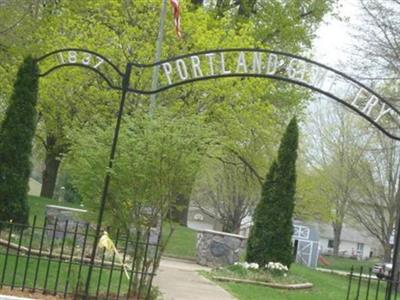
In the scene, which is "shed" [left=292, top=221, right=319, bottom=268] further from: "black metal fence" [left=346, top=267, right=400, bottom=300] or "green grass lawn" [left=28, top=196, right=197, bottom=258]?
"black metal fence" [left=346, top=267, right=400, bottom=300]

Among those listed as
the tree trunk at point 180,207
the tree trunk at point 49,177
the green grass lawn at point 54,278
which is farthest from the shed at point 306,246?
the green grass lawn at point 54,278

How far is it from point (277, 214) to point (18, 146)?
219 inches

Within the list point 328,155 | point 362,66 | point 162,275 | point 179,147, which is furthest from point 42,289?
point 328,155

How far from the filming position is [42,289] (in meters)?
9.25

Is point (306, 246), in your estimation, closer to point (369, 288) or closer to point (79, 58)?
point (79, 58)

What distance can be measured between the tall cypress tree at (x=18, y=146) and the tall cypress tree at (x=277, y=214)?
4.87m

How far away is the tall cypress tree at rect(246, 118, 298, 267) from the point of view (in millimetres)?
15414

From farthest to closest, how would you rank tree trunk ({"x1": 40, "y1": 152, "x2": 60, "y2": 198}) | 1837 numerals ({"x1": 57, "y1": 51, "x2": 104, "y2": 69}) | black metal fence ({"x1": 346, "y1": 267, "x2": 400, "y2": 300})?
1. tree trunk ({"x1": 40, "y1": 152, "x2": 60, "y2": 198})
2. 1837 numerals ({"x1": 57, "y1": 51, "x2": 104, "y2": 69})
3. black metal fence ({"x1": 346, "y1": 267, "x2": 400, "y2": 300})

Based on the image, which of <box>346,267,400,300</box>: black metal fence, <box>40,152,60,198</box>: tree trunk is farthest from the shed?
<box>40,152,60,198</box>: tree trunk

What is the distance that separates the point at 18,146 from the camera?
46.0 ft

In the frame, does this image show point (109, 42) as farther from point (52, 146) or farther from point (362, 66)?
point (52, 146)

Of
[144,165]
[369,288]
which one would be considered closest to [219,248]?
[369,288]

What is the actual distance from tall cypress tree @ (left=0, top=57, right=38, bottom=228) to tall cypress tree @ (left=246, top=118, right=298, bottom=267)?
192 inches

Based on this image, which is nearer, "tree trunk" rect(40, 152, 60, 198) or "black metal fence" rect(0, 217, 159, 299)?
"black metal fence" rect(0, 217, 159, 299)
